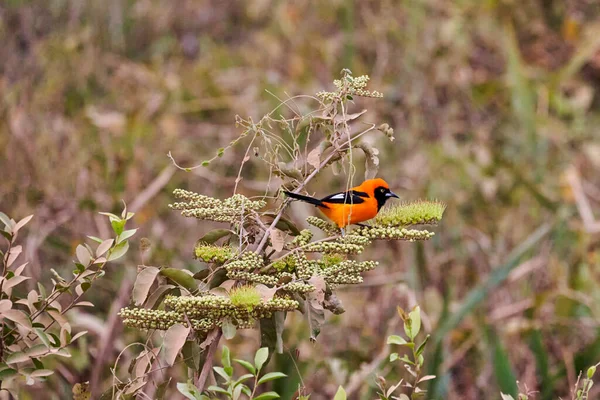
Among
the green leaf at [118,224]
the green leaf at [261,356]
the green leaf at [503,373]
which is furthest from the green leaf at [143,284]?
the green leaf at [503,373]

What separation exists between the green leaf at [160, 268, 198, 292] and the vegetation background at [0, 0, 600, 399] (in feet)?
4.96

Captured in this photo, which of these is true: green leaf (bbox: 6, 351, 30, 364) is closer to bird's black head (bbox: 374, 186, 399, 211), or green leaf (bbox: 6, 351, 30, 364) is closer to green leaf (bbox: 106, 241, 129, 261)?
green leaf (bbox: 106, 241, 129, 261)

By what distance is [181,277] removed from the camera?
5.95ft

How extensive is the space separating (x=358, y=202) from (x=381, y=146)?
4301 millimetres

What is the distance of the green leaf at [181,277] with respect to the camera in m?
1.80

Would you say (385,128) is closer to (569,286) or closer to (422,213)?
(422,213)

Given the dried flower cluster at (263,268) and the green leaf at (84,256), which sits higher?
the dried flower cluster at (263,268)

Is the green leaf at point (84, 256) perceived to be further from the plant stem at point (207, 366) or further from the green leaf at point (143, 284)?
the plant stem at point (207, 366)

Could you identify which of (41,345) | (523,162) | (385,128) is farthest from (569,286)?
(41,345)

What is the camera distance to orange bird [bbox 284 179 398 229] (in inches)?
87.3

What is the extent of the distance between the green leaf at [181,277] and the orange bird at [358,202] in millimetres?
437

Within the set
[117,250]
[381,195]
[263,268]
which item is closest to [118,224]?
[117,250]

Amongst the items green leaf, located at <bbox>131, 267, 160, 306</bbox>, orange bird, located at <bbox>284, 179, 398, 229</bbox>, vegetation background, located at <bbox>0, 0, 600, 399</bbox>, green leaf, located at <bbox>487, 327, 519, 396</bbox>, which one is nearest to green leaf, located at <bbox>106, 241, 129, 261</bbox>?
green leaf, located at <bbox>131, 267, 160, 306</bbox>

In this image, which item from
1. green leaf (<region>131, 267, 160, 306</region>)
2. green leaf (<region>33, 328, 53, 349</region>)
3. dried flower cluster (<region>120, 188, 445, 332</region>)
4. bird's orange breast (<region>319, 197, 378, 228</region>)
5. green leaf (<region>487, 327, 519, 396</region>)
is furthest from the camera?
green leaf (<region>487, 327, 519, 396</region>)
